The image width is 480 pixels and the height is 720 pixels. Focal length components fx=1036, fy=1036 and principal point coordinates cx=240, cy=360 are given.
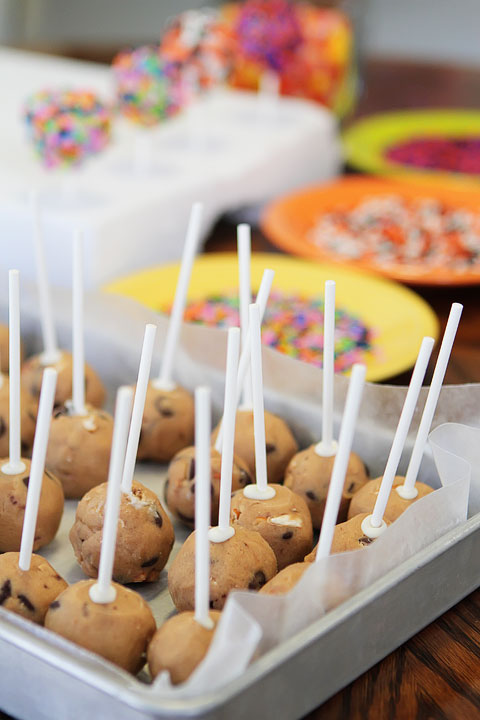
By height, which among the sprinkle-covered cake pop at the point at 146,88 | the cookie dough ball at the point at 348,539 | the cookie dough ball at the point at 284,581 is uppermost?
the sprinkle-covered cake pop at the point at 146,88

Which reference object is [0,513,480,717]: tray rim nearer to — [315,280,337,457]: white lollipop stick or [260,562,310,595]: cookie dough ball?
[260,562,310,595]: cookie dough ball

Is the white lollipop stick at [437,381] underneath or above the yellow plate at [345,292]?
above

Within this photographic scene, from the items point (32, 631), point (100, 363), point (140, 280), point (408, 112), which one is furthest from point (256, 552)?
point (408, 112)

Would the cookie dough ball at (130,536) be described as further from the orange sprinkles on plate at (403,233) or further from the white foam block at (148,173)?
the orange sprinkles on plate at (403,233)

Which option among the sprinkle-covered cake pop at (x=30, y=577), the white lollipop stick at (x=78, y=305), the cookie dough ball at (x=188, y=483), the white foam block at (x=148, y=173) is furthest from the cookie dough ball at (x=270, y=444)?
the white foam block at (x=148, y=173)

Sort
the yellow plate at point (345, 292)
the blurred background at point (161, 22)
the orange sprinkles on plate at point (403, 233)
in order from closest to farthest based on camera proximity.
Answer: the yellow plate at point (345, 292) < the orange sprinkles on plate at point (403, 233) < the blurred background at point (161, 22)

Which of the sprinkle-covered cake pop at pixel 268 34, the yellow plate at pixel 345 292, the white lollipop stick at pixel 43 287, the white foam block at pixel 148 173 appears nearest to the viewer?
the white lollipop stick at pixel 43 287

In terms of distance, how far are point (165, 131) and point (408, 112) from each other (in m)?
0.72

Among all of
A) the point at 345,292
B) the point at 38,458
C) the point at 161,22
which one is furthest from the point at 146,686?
the point at 161,22

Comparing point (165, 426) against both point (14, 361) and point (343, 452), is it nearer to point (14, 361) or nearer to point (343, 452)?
point (14, 361)

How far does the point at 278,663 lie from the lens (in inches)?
23.3

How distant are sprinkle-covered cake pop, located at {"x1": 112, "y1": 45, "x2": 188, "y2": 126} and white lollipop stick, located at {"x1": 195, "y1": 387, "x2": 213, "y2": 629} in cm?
94

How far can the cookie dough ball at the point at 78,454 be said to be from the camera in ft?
2.98

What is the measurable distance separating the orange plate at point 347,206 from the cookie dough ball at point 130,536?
69 centimetres
